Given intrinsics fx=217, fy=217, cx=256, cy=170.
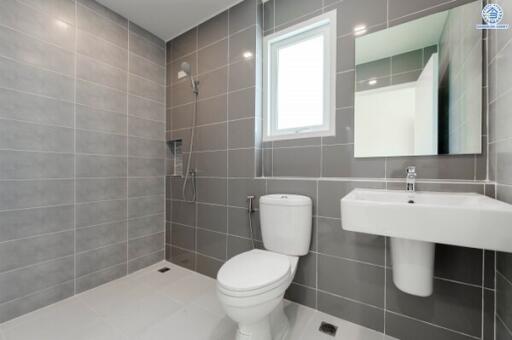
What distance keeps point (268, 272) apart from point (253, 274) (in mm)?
80

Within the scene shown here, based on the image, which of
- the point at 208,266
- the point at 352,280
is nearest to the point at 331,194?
the point at 352,280

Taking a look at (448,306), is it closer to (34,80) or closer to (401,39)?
(401,39)

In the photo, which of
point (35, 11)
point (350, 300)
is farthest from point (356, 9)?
point (35, 11)

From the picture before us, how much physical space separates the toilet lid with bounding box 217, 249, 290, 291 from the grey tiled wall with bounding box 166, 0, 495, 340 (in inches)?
15.5

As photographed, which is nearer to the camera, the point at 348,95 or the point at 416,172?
the point at 416,172

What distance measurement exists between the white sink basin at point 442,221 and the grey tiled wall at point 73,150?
192cm

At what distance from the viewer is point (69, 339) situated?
1.25 meters

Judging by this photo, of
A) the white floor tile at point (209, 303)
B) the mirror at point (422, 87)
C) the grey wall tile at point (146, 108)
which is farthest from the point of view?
the grey wall tile at point (146, 108)

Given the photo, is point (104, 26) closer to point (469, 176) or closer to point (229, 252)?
point (229, 252)

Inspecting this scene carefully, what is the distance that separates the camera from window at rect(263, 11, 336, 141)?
5.15 ft

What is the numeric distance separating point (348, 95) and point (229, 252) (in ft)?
5.00

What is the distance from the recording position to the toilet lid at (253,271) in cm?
101

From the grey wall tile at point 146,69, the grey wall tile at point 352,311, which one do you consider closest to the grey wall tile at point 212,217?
the grey wall tile at point 352,311

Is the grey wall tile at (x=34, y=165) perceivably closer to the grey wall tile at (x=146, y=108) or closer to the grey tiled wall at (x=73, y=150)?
the grey tiled wall at (x=73, y=150)
